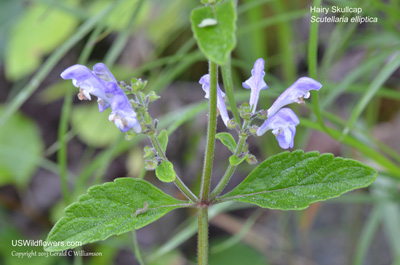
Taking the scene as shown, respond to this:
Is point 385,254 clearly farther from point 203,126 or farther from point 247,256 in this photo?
point 203,126

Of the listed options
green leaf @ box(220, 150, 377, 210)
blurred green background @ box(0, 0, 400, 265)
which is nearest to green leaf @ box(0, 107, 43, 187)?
blurred green background @ box(0, 0, 400, 265)

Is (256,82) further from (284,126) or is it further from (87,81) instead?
(87,81)

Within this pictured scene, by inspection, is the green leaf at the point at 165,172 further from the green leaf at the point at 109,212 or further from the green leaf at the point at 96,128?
the green leaf at the point at 96,128

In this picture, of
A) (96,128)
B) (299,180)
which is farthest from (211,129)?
(96,128)

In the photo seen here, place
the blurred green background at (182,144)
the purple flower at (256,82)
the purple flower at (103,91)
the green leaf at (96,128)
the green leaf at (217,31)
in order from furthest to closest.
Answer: the green leaf at (96,128)
the blurred green background at (182,144)
the purple flower at (256,82)
the purple flower at (103,91)
the green leaf at (217,31)

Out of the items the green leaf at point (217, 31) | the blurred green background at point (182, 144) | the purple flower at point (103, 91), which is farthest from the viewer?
the blurred green background at point (182, 144)

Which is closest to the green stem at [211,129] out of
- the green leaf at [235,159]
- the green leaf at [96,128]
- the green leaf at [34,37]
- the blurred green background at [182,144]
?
the green leaf at [235,159]

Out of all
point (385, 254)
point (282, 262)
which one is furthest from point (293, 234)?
point (385, 254)
